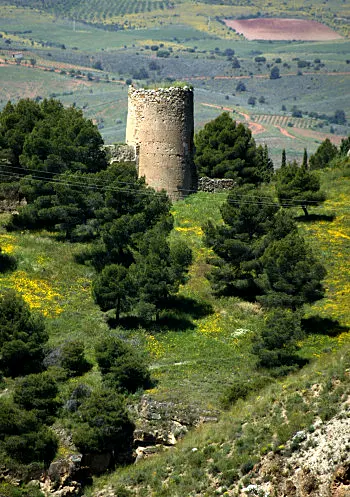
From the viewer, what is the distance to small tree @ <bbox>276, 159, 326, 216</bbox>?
55219 millimetres

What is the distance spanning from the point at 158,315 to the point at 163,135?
482 inches

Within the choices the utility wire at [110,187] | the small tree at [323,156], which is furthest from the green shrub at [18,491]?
the small tree at [323,156]

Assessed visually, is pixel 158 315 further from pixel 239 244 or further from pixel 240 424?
pixel 240 424

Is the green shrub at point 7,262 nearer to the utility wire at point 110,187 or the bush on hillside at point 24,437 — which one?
the utility wire at point 110,187

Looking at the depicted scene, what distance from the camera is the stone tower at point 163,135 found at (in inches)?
2173

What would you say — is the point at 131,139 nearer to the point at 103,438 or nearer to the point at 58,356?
the point at 58,356

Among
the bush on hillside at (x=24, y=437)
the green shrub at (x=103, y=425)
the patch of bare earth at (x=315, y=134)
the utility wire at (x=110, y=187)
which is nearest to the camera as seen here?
the bush on hillside at (x=24, y=437)

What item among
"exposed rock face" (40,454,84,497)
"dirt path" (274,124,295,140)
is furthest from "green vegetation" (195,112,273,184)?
"dirt path" (274,124,295,140)

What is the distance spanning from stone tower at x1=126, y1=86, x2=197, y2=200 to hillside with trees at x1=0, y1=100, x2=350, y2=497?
1.47 meters

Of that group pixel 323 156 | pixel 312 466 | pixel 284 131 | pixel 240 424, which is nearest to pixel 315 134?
pixel 284 131

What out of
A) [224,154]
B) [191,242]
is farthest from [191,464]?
[224,154]

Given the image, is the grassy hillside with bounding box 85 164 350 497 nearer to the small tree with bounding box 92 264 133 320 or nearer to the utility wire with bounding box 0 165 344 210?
the small tree with bounding box 92 264 133 320

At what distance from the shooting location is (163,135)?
55219 millimetres

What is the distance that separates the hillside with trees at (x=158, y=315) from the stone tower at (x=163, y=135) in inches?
57.8
